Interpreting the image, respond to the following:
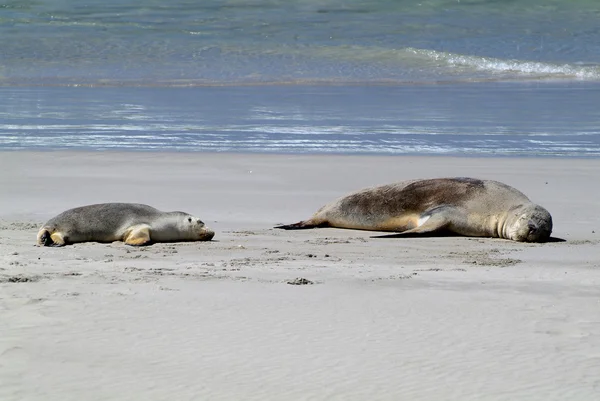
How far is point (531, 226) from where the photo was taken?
25.3ft

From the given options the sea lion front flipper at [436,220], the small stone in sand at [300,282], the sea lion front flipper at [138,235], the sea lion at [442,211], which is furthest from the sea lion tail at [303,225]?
the small stone in sand at [300,282]

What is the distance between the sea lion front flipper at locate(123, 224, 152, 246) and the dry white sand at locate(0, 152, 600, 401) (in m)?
0.13

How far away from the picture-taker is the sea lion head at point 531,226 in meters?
7.70

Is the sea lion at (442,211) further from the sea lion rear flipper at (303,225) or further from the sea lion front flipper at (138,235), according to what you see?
the sea lion front flipper at (138,235)

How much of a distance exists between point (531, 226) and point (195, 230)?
230cm

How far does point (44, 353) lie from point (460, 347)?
1.61 metres

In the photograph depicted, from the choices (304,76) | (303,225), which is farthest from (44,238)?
(304,76)

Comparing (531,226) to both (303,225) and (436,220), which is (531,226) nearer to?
(436,220)

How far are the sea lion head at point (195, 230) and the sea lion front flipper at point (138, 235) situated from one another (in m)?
0.26

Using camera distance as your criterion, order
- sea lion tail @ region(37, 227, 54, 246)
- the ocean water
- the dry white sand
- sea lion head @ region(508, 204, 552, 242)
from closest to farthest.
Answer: the dry white sand → sea lion tail @ region(37, 227, 54, 246) → sea lion head @ region(508, 204, 552, 242) → the ocean water

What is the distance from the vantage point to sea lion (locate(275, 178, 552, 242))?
798 centimetres

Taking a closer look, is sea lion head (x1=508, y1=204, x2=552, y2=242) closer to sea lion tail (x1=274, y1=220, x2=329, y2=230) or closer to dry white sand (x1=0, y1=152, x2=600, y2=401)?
dry white sand (x1=0, y1=152, x2=600, y2=401)

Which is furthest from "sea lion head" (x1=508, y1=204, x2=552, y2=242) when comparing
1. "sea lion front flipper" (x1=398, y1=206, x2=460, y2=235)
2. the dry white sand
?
"sea lion front flipper" (x1=398, y1=206, x2=460, y2=235)

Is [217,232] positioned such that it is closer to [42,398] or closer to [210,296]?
[210,296]
